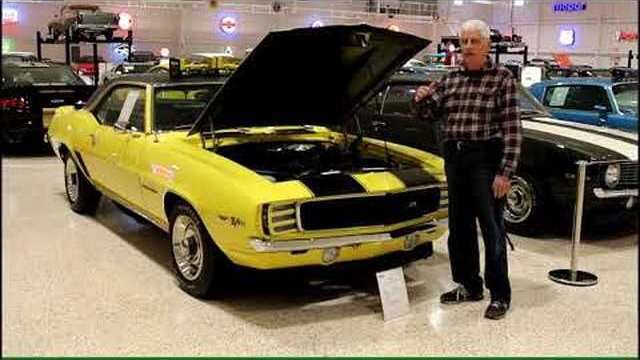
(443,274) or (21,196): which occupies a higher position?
(21,196)

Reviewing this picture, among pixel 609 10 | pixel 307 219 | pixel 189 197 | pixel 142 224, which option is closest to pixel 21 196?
pixel 307 219

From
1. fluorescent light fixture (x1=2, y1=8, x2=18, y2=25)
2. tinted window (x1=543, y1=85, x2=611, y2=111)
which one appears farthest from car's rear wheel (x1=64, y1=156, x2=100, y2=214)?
tinted window (x1=543, y1=85, x2=611, y2=111)

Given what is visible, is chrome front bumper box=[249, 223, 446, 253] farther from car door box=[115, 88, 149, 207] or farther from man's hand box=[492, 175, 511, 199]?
car door box=[115, 88, 149, 207]

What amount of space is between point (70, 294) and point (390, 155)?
7.47 feet

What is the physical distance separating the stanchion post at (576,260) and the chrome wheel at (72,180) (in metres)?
4.19

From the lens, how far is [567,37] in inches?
1123

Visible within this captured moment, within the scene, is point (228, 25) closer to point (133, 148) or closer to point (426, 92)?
point (133, 148)

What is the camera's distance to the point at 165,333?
3838 millimetres

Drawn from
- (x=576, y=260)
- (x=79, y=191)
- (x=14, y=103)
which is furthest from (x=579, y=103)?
(x=14, y=103)

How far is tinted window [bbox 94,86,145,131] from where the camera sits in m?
5.27

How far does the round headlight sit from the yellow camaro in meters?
1.62

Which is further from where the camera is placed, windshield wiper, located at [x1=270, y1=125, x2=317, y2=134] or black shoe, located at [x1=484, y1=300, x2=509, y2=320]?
windshield wiper, located at [x1=270, y1=125, x2=317, y2=134]

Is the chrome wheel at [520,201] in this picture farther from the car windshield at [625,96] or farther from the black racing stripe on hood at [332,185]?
the black racing stripe on hood at [332,185]

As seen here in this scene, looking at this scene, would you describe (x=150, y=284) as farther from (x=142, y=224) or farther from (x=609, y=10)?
(x=609, y=10)
